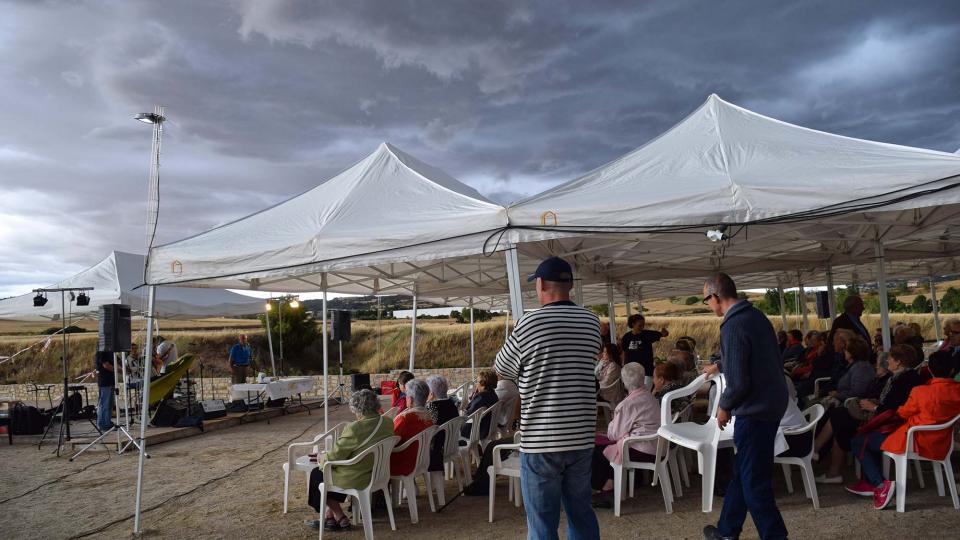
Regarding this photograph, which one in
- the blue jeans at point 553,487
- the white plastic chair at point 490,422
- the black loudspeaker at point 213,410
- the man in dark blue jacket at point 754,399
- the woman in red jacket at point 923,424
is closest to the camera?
the blue jeans at point 553,487

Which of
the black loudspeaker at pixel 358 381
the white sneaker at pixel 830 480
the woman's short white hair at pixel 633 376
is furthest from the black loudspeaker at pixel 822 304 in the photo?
the woman's short white hair at pixel 633 376

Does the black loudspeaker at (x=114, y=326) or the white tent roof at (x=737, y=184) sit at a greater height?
the white tent roof at (x=737, y=184)

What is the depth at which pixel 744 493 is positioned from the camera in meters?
3.13

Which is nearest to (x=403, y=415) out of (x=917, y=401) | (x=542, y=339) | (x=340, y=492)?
(x=340, y=492)

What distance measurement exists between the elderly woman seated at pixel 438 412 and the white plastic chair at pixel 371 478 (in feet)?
2.00

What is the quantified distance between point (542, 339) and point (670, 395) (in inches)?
92.0

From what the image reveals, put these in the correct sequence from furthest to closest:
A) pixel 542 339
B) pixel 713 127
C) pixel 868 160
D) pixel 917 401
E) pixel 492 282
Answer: pixel 492 282, pixel 713 127, pixel 868 160, pixel 917 401, pixel 542 339

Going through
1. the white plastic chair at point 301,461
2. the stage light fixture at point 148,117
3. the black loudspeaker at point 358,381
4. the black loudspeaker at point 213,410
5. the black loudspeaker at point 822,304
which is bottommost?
the black loudspeaker at point 213,410

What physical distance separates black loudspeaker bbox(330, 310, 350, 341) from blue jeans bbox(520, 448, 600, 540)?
7659 mm

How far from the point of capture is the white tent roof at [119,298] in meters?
12.1

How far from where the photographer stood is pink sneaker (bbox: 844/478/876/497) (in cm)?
437

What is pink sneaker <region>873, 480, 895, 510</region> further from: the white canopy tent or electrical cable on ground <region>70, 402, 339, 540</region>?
electrical cable on ground <region>70, 402, 339, 540</region>

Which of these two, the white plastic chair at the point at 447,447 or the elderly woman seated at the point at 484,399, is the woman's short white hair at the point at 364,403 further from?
the elderly woman seated at the point at 484,399

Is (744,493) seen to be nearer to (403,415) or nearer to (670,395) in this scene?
(670,395)
